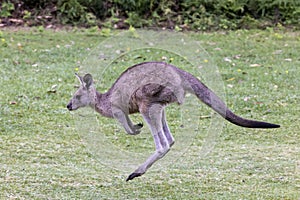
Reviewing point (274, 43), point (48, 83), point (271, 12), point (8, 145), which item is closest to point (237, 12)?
point (271, 12)

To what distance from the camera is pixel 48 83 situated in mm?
9219

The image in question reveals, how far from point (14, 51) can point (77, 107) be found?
6.12 m

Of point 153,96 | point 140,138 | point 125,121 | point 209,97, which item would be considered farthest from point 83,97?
point 140,138

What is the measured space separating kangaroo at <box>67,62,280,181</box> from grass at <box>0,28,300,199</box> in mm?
495

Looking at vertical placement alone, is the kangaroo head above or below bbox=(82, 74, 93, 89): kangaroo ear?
below

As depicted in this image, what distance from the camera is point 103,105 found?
17.0ft

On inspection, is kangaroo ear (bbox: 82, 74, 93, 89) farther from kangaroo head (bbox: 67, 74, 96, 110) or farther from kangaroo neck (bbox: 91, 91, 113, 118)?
kangaroo neck (bbox: 91, 91, 113, 118)

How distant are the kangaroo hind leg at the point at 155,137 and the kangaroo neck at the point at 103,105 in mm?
365

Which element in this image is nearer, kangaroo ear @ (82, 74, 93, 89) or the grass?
kangaroo ear @ (82, 74, 93, 89)

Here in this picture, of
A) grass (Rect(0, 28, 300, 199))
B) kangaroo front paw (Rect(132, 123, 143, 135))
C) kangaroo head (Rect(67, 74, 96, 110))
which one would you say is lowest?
grass (Rect(0, 28, 300, 199))

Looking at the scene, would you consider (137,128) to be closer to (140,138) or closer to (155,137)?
(155,137)

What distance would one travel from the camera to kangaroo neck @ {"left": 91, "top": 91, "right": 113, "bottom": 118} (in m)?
5.14

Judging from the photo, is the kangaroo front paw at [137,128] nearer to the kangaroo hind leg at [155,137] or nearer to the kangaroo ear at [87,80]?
the kangaroo hind leg at [155,137]

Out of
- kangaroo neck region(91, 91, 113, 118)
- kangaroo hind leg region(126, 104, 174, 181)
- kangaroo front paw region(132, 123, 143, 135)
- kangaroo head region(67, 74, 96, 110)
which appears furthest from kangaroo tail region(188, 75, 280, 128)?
kangaroo head region(67, 74, 96, 110)
